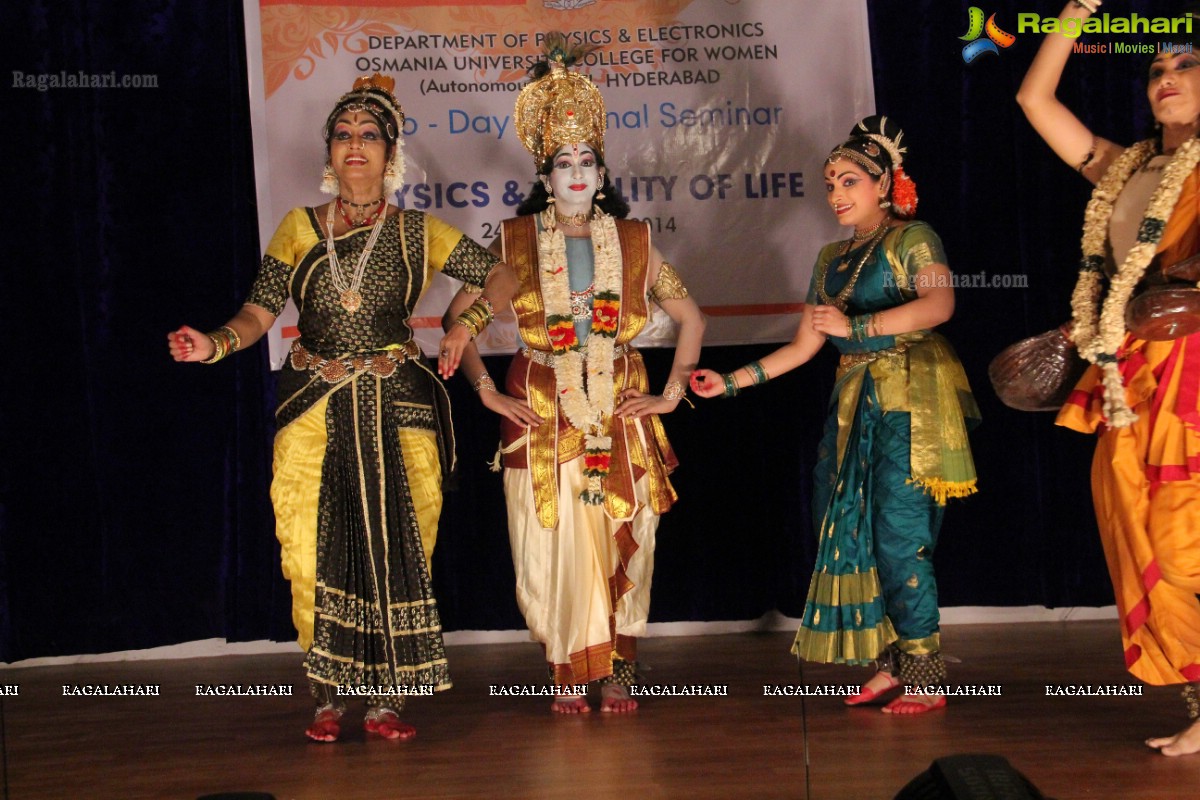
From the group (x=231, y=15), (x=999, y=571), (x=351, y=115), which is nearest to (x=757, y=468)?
(x=999, y=571)

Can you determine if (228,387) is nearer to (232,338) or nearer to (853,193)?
(232,338)

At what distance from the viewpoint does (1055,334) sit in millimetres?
3449

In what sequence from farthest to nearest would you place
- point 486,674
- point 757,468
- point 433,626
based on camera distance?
point 757,468 → point 486,674 → point 433,626

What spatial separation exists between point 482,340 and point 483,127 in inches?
29.6

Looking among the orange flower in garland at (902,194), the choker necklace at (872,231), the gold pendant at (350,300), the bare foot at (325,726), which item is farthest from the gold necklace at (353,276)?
the orange flower in garland at (902,194)

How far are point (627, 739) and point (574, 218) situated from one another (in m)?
1.52

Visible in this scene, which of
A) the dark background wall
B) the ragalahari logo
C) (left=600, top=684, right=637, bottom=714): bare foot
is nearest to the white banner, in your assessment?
the dark background wall

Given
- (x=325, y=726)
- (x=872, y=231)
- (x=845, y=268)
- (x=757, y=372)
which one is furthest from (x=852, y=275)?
(x=325, y=726)

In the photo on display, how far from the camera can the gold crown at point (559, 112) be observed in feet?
12.8

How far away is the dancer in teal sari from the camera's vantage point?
12.3ft

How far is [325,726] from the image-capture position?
12.0 ft

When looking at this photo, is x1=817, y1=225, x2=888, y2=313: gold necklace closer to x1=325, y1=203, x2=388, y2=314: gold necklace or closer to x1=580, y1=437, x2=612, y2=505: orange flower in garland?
x1=580, y1=437, x2=612, y2=505: orange flower in garland

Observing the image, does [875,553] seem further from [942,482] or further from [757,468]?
[757,468]

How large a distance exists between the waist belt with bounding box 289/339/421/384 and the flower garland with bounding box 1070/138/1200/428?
5.97 ft
